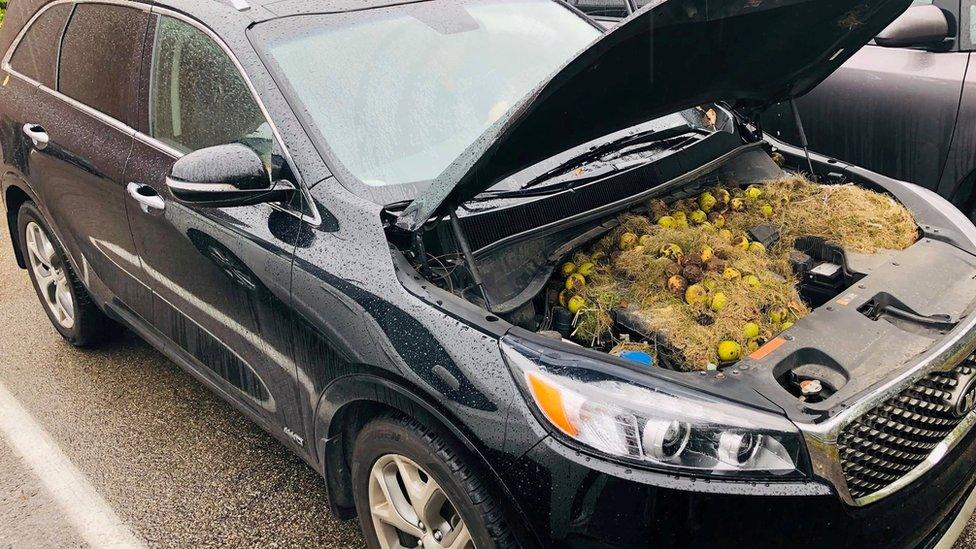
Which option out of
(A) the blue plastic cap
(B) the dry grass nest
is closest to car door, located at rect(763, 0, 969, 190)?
(B) the dry grass nest

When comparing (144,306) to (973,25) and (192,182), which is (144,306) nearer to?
(192,182)

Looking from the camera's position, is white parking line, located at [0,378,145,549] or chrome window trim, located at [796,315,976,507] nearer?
chrome window trim, located at [796,315,976,507]

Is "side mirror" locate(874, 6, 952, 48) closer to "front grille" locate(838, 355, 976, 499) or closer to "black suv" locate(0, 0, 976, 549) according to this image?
"black suv" locate(0, 0, 976, 549)

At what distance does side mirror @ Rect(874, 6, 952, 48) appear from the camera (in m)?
3.83

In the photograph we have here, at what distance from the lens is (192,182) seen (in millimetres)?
2414

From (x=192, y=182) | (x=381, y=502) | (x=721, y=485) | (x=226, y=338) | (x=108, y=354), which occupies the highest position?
(x=192, y=182)

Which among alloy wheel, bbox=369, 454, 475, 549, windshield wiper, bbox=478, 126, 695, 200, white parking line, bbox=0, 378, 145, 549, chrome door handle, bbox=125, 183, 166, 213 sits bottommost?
white parking line, bbox=0, 378, 145, 549

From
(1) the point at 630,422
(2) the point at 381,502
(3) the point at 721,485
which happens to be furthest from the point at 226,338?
(3) the point at 721,485

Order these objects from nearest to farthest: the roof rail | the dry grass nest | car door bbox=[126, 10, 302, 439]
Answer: the dry grass nest
car door bbox=[126, 10, 302, 439]
the roof rail

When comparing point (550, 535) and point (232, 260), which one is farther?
point (232, 260)

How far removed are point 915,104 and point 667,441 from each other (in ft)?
9.79

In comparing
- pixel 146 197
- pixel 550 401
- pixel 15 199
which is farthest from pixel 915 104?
pixel 15 199

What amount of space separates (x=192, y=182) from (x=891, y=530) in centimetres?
202

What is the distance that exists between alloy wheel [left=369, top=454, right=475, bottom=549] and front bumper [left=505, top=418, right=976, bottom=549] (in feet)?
1.03
